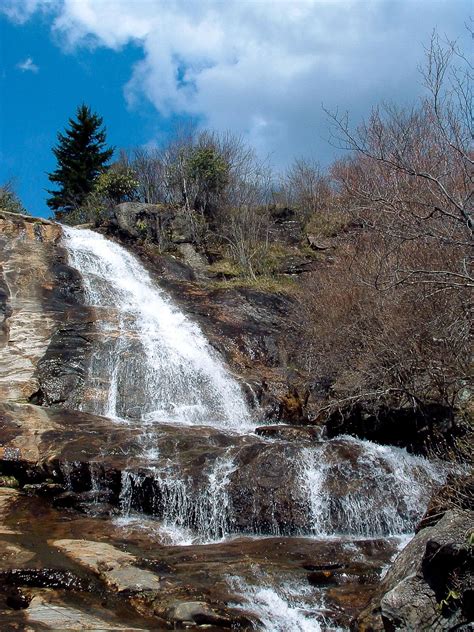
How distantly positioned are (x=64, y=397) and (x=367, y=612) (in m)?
8.89

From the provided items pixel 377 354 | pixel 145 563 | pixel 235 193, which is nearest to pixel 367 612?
pixel 145 563

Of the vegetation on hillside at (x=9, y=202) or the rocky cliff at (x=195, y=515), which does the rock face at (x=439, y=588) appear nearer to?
the rocky cliff at (x=195, y=515)

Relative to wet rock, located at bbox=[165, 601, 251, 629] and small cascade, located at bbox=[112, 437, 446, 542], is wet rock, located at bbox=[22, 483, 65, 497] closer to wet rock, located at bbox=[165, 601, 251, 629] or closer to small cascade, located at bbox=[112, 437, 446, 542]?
small cascade, located at bbox=[112, 437, 446, 542]

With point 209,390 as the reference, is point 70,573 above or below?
below

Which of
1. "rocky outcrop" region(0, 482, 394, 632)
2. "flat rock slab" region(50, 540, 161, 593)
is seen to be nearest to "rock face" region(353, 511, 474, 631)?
"rocky outcrop" region(0, 482, 394, 632)

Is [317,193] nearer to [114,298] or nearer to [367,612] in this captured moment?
[114,298]

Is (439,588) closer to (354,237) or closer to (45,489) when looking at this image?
(45,489)

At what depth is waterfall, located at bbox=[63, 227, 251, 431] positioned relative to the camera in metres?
13.2

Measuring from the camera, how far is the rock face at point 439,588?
15.6 feet

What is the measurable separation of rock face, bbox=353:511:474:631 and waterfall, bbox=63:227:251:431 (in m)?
8.20

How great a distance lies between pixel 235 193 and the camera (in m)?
28.7

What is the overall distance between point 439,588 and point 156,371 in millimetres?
10134

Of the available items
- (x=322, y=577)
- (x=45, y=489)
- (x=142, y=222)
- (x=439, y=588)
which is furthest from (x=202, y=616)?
(x=142, y=222)

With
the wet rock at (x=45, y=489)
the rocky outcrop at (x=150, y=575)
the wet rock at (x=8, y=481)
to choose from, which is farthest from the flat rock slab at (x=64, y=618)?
the wet rock at (x=8, y=481)
